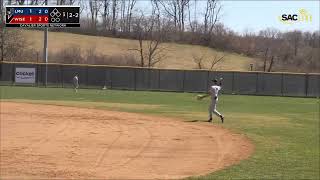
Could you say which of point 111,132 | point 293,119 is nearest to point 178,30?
point 293,119

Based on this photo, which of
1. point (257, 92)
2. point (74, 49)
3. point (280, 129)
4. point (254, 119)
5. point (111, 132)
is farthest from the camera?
point (74, 49)

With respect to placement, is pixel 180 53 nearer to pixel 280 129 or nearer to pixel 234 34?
pixel 234 34

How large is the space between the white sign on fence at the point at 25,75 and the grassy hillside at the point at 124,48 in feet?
95.2

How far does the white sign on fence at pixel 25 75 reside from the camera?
5325 cm

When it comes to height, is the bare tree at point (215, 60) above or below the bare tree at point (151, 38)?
below

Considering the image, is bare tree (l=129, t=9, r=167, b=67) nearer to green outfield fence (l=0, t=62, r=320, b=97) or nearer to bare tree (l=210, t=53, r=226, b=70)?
bare tree (l=210, t=53, r=226, b=70)

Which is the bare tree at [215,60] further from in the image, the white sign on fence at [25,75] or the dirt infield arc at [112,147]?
the dirt infield arc at [112,147]

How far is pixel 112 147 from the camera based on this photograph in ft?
45.3

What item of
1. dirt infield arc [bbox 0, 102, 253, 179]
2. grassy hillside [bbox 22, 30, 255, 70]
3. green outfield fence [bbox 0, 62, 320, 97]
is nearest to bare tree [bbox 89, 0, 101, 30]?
grassy hillside [bbox 22, 30, 255, 70]

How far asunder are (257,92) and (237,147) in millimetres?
39795

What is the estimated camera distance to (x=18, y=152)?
42.5 feet
